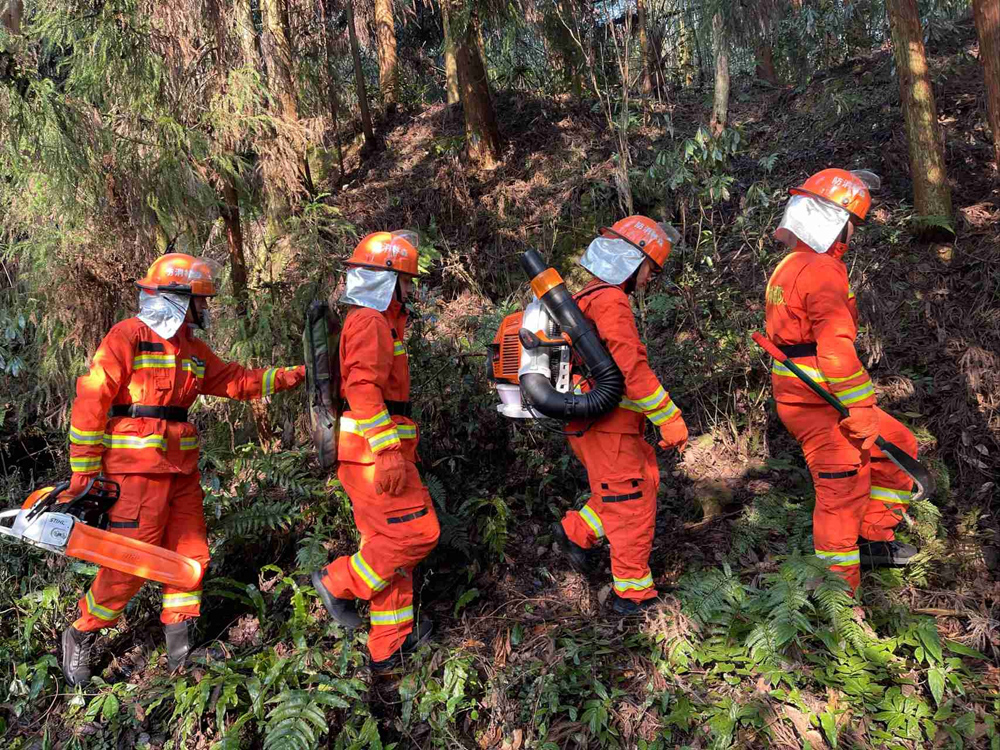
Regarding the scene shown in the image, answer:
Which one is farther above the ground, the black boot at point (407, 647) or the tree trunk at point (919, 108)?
the tree trunk at point (919, 108)

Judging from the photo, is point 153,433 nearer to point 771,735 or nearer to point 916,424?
point 771,735

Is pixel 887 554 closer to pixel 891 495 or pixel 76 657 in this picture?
pixel 891 495

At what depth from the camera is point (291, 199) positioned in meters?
5.64

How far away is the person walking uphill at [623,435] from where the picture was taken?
3949 millimetres

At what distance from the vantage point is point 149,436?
4051 millimetres

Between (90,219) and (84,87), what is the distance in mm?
1013

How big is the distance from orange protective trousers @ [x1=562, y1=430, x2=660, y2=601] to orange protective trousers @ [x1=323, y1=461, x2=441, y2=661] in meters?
1.03

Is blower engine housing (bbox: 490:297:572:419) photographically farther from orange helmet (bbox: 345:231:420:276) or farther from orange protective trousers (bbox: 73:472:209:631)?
orange protective trousers (bbox: 73:472:209:631)

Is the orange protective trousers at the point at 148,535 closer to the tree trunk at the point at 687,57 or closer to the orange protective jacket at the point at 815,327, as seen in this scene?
the orange protective jacket at the point at 815,327

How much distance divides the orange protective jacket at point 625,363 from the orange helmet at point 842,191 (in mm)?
1226

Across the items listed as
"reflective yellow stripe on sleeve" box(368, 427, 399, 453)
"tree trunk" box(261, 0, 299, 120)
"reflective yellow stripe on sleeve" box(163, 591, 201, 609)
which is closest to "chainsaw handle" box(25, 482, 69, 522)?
"reflective yellow stripe on sleeve" box(163, 591, 201, 609)

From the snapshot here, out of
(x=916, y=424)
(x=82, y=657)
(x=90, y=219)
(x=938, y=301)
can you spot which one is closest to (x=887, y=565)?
(x=916, y=424)

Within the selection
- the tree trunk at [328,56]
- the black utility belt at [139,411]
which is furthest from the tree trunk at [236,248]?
the tree trunk at [328,56]

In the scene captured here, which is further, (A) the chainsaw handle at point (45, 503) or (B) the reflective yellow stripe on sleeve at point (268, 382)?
(B) the reflective yellow stripe on sleeve at point (268, 382)
